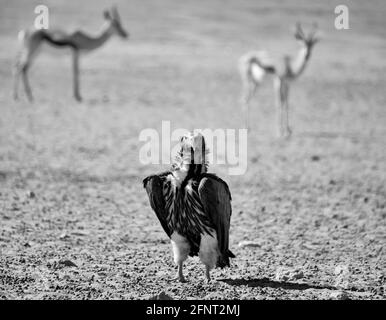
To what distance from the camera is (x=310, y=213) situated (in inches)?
321

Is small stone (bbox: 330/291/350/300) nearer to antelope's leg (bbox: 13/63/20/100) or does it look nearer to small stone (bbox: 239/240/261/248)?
small stone (bbox: 239/240/261/248)

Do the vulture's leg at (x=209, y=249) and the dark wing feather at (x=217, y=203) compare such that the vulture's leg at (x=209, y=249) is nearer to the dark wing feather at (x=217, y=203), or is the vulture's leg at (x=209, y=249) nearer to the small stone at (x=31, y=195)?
the dark wing feather at (x=217, y=203)

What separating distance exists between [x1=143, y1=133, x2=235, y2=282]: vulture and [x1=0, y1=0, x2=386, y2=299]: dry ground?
293mm

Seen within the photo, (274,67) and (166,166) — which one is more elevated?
(274,67)

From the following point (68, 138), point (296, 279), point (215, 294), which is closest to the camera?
point (215, 294)

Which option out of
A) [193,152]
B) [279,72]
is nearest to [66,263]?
[193,152]

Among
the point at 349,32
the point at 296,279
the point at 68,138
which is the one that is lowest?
the point at 296,279

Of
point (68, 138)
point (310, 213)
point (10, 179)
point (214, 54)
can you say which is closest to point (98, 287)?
point (310, 213)

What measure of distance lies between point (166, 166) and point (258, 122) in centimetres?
444

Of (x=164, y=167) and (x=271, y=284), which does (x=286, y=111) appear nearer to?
(x=164, y=167)

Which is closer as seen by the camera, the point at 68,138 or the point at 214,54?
the point at 68,138

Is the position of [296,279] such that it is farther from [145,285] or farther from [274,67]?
[274,67]

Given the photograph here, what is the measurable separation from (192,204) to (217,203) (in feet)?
0.60

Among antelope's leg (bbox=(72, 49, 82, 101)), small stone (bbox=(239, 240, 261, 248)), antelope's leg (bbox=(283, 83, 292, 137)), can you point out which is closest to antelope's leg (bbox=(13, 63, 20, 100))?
antelope's leg (bbox=(72, 49, 82, 101))
